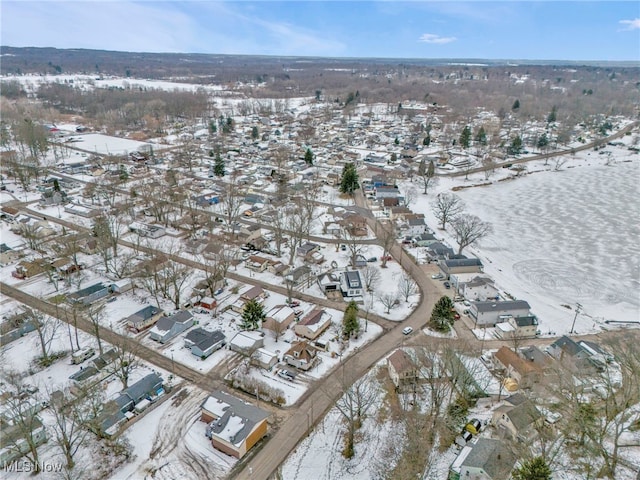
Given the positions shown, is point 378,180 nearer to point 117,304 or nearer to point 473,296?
point 473,296

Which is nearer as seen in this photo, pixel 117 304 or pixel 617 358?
pixel 617 358

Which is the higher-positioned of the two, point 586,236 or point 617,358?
point 617,358

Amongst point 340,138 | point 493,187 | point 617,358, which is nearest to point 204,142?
point 340,138

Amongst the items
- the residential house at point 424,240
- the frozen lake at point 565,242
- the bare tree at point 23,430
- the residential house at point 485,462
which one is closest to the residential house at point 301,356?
the residential house at point 485,462

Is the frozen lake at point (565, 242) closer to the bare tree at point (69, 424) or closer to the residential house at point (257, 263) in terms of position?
the residential house at point (257, 263)

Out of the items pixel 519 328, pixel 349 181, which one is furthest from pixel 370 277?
pixel 349 181

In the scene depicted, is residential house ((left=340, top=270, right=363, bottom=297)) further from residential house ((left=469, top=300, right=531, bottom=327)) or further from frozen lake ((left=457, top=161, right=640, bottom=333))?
frozen lake ((left=457, top=161, right=640, bottom=333))

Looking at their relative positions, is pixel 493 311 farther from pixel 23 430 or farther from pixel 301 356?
pixel 23 430

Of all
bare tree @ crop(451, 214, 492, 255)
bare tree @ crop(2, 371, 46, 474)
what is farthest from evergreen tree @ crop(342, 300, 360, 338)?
bare tree @ crop(2, 371, 46, 474)
